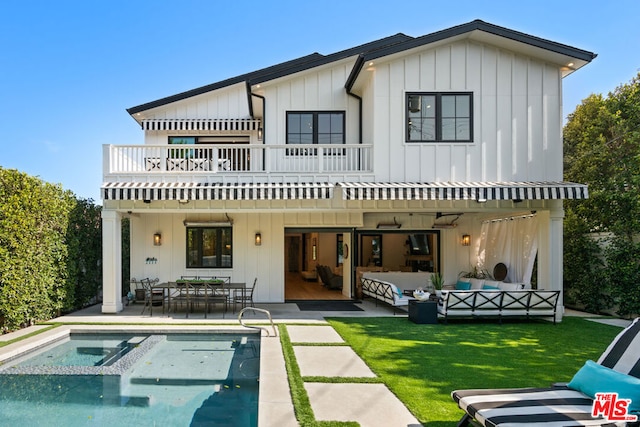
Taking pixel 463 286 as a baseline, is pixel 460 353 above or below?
below

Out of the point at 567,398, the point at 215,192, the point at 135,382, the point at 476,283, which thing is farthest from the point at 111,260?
the point at 567,398

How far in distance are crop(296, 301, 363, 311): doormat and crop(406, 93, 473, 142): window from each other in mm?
6328

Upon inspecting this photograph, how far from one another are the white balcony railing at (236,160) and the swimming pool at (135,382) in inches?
223

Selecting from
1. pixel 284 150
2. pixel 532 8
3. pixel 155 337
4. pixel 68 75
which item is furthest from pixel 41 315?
pixel 532 8

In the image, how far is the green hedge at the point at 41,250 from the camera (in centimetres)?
1091

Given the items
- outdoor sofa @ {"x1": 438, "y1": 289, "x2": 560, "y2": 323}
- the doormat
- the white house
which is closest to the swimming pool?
the white house

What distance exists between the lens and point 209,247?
56.0 ft

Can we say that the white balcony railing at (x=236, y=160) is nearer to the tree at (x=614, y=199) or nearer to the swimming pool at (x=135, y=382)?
the swimming pool at (x=135, y=382)

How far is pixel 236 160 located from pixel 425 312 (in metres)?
7.79

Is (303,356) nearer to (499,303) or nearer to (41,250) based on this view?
(499,303)

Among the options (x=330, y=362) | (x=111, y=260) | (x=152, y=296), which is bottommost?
(x=330, y=362)

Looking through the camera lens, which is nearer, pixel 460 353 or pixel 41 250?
pixel 460 353

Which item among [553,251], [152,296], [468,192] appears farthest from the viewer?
[152,296]

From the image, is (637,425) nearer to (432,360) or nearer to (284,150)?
(432,360)
